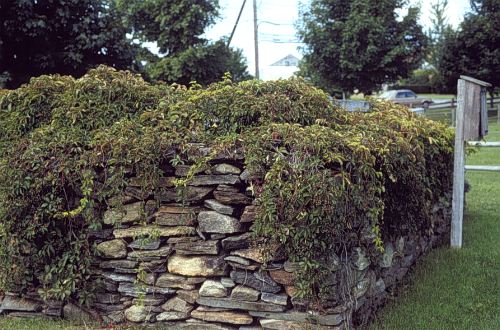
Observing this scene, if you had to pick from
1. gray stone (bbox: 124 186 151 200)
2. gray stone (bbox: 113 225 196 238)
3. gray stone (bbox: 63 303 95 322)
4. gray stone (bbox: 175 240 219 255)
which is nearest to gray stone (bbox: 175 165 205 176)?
gray stone (bbox: 124 186 151 200)

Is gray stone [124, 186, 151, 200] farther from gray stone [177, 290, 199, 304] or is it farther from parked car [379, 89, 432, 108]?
parked car [379, 89, 432, 108]

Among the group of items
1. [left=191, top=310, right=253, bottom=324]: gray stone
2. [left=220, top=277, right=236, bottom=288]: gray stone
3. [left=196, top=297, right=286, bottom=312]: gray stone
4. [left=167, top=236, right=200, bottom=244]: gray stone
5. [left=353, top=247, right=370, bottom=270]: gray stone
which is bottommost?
[left=191, top=310, right=253, bottom=324]: gray stone

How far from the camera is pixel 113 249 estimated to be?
12.4 feet

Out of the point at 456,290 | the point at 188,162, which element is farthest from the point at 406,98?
the point at 188,162

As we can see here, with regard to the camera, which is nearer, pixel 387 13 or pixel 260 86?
pixel 260 86

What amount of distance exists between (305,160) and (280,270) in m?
0.69

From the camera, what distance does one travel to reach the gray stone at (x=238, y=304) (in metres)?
3.43

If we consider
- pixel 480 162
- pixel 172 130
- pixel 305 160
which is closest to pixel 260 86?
pixel 172 130

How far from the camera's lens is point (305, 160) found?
332 cm

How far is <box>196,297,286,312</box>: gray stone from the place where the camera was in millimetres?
3426

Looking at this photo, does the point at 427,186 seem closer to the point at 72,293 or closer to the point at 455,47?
the point at 72,293

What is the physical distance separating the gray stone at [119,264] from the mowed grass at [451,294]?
44cm

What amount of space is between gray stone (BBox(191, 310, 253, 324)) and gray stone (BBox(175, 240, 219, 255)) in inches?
15.6

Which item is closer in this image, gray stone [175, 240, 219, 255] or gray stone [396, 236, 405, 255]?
gray stone [175, 240, 219, 255]
